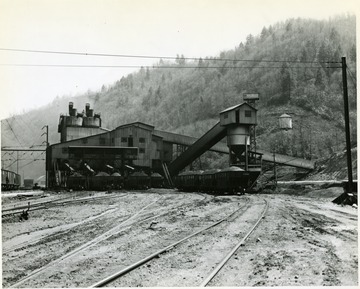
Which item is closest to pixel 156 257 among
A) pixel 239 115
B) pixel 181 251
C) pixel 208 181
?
pixel 181 251

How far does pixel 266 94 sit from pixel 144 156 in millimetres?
43780

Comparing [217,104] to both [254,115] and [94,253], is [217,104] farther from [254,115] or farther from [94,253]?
[94,253]

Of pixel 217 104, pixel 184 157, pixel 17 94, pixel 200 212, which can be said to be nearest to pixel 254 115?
pixel 184 157

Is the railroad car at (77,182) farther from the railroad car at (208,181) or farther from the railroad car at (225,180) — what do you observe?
the railroad car at (208,181)

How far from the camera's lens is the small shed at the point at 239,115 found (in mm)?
36219

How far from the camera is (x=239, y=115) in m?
36.4

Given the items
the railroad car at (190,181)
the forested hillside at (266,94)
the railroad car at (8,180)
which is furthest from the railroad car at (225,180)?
the railroad car at (8,180)

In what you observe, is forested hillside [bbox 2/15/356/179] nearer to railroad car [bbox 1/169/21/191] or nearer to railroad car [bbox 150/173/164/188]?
railroad car [bbox 1/169/21/191]

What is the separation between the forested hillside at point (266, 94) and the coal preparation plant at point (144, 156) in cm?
653

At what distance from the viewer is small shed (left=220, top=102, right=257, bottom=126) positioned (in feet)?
119

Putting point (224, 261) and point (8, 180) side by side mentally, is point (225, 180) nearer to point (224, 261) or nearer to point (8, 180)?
point (224, 261)

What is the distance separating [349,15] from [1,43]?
898 cm

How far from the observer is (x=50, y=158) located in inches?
1767

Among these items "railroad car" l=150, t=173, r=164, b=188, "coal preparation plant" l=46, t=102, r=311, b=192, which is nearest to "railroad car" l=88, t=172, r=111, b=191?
"coal preparation plant" l=46, t=102, r=311, b=192
